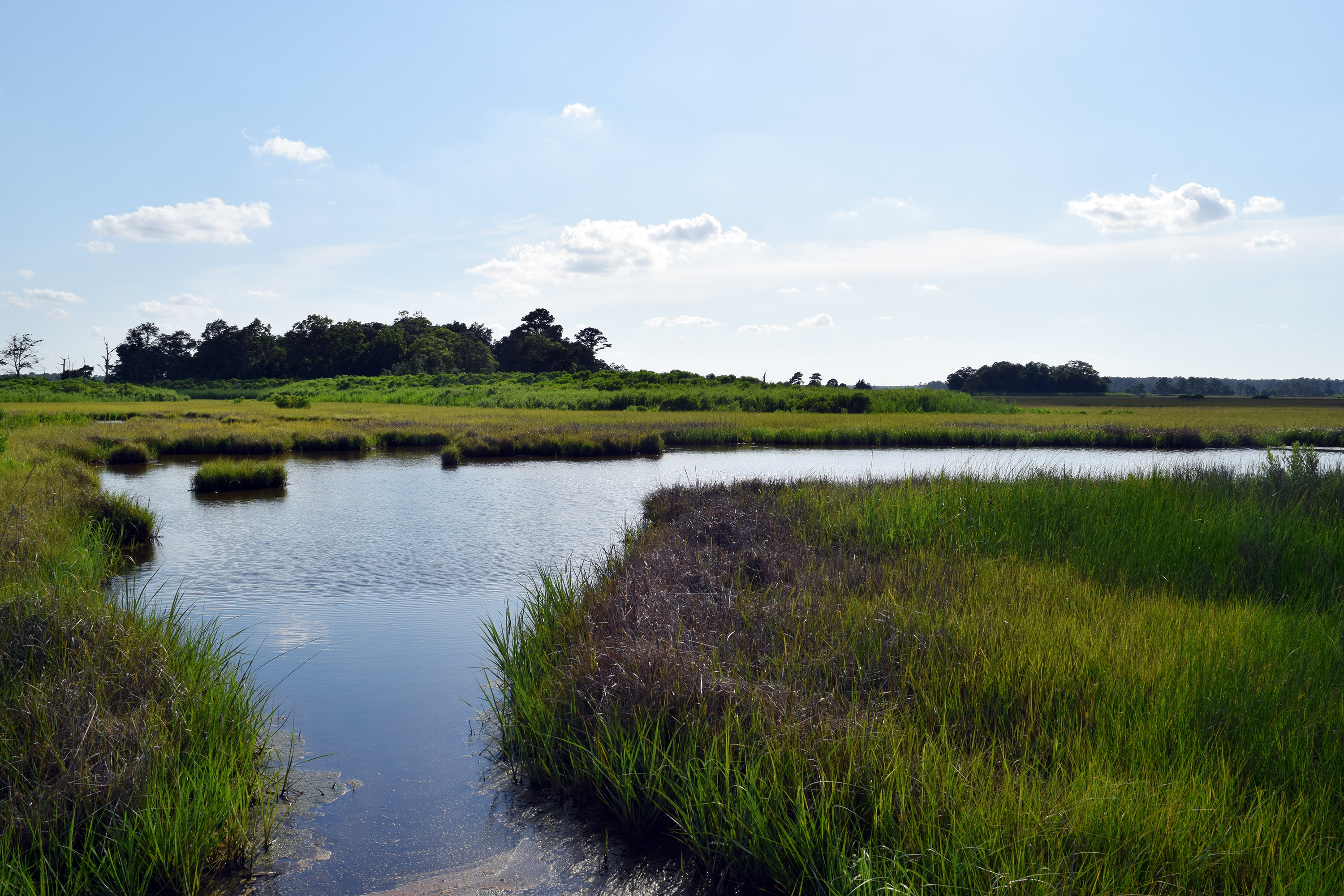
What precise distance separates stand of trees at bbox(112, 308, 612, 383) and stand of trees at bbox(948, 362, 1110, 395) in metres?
48.4

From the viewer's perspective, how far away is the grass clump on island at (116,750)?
11.5 ft

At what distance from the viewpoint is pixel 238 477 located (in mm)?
19312

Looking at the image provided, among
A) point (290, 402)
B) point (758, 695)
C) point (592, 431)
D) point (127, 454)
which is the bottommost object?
point (758, 695)

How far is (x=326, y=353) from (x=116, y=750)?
9289 centimetres

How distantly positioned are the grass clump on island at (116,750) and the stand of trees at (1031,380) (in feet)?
331

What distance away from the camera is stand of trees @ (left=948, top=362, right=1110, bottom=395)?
98.5 meters

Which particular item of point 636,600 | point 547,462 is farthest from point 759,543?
point 547,462

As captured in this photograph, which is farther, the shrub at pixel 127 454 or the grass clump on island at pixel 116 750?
the shrub at pixel 127 454

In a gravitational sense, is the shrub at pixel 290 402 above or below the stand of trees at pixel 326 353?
below

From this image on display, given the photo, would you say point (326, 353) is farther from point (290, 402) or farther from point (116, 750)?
point (116, 750)

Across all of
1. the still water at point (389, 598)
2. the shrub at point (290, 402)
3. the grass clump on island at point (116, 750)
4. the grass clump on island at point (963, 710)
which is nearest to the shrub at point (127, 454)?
the still water at point (389, 598)

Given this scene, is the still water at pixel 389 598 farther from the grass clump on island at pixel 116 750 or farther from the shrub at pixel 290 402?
the shrub at pixel 290 402

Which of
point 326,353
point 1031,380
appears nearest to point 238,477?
point 326,353

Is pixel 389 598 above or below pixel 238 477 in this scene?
below
